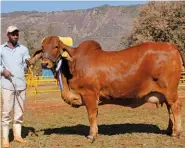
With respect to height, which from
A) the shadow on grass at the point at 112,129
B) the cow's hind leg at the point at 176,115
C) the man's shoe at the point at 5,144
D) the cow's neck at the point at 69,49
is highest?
the cow's neck at the point at 69,49

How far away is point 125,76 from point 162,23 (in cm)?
3552

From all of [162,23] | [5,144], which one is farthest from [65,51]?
[162,23]

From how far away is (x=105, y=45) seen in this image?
459 ft

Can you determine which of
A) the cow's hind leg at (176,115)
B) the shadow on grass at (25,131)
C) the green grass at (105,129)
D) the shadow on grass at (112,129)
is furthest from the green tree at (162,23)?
the cow's hind leg at (176,115)

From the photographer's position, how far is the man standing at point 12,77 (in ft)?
28.0

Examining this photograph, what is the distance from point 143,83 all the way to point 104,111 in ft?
18.9

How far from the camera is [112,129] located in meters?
10.6

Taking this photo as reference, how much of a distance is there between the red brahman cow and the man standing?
0.57m

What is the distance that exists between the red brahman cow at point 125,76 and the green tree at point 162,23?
34.4 metres

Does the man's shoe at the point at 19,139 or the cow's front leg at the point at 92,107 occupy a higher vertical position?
the cow's front leg at the point at 92,107

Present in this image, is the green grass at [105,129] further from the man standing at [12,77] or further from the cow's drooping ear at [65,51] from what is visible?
the cow's drooping ear at [65,51]

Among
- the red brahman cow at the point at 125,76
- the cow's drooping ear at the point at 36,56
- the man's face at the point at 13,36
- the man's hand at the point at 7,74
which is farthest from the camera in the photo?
the red brahman cow at the point at 125,76

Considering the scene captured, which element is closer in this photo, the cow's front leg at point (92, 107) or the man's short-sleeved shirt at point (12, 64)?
the man's short-sleeved shirt at point (12, 64)

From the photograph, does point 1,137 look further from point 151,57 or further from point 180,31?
point 180,31
